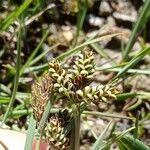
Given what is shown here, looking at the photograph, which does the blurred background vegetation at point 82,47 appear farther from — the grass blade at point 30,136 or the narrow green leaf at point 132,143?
the grass blade at point 30,136

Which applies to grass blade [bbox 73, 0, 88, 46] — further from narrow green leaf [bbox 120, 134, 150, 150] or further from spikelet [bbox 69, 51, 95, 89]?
spikelet [bbox 69, 51, 95, 89]

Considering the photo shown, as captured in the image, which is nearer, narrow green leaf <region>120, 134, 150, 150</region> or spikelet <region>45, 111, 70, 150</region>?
spikelet <region>45, 111, 70, 150</region>

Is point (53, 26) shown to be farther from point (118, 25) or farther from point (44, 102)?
point (44, 102)

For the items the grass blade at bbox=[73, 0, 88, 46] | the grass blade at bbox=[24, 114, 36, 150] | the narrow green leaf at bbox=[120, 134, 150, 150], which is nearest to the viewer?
the grass blade at bbox=[24, 114, 36, 150]

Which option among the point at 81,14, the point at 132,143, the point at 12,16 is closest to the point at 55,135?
the point at 132,143

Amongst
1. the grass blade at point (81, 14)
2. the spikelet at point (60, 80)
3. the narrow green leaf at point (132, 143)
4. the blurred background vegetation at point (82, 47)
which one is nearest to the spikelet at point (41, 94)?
the spikelet at point (60, 80)

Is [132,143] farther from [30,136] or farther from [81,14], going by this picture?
[81,14]

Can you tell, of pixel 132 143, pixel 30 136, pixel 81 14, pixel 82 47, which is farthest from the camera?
pixel 81 14

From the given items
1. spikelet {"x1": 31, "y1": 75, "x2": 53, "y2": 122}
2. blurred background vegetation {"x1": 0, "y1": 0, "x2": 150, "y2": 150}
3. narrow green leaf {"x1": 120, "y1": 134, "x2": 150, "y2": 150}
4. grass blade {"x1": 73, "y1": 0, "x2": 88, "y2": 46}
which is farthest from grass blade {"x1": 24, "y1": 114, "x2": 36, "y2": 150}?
grass blade {"x1": 73, "y1": 0, "x2": 88, "y2": 46}
